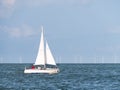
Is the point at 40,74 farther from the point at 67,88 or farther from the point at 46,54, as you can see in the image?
the point at 67,88

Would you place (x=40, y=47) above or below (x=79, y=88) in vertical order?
above

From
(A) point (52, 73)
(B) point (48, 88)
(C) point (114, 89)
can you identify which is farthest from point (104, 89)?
(A) point (52, 73)

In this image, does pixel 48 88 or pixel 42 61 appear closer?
pixel 48 88

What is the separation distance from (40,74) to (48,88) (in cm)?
5874

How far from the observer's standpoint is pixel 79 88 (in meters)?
105

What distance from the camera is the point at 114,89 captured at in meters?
102

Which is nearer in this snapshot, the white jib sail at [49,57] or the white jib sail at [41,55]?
the white jib sail at [49,57]

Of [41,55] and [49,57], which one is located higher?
[41,55]

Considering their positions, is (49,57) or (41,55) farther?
(49,57)

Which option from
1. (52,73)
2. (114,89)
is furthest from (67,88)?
(52,73)

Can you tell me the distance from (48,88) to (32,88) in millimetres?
3150

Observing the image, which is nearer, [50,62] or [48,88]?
[48,88]

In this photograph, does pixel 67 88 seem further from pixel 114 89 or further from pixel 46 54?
pixel 46 54

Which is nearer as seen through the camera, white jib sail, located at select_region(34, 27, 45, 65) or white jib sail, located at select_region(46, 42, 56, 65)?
white jib sail, located at select_region(46, 42, 56, 65)
